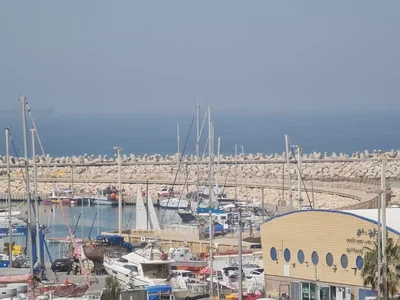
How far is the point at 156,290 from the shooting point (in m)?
24.7

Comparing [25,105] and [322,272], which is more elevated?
[25,105]

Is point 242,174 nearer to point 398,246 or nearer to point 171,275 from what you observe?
point 171,275

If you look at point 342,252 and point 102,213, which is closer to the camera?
point 342,252

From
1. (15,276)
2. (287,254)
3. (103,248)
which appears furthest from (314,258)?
(103,248)

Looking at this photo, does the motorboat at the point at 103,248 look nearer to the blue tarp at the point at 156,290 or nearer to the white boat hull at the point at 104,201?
the blue tarp at the point at 156,290

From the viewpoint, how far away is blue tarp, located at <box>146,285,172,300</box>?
2431 centimetres

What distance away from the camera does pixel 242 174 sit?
→ 63.5 m

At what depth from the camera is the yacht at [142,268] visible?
26.6 m

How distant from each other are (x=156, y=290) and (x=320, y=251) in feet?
10.8

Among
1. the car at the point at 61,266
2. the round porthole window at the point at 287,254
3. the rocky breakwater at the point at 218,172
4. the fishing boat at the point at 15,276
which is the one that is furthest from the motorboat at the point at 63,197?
the round porthole window at the point at 287,254

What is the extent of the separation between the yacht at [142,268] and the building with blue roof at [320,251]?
2.33 metres

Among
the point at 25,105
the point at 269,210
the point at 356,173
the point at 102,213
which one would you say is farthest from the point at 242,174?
the point at 25,105

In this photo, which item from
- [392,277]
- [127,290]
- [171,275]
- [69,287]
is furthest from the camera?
[171,275]

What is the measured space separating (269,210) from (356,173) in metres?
16.1
